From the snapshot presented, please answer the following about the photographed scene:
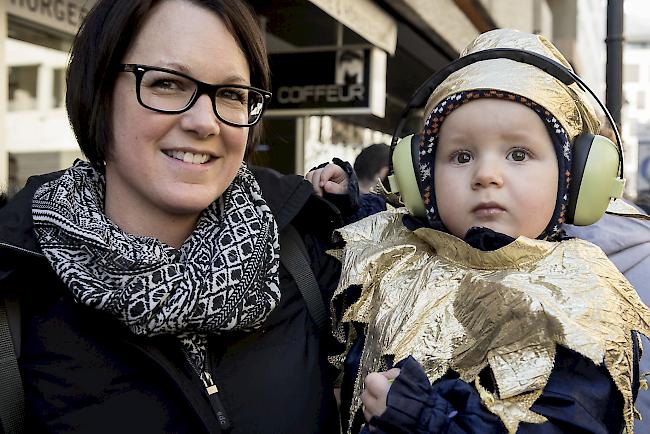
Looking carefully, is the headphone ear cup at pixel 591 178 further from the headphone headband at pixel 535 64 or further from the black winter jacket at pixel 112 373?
the black winter jacket at pixel 112 373

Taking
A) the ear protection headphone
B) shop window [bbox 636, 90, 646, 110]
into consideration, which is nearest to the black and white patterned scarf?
the ear protection headphone

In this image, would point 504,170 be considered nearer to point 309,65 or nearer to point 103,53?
point 103,53

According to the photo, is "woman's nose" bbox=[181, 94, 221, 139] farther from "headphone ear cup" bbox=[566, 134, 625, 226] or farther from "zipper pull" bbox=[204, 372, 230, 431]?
"headphone ear cup" bbox=[566, 134, 625, 226]

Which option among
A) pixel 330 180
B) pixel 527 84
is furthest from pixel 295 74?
pixel 527 84

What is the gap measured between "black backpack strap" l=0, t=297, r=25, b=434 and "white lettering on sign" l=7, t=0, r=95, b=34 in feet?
10.4

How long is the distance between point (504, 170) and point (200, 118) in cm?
74

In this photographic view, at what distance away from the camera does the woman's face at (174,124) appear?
5.45ft

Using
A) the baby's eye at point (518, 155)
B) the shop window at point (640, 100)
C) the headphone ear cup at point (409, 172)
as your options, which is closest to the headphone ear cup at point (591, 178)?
the baby's eye at point (518, 155)

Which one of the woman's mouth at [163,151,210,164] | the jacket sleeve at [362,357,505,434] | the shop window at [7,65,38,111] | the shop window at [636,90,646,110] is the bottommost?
the jacket sleeve at [362,357,505,434]

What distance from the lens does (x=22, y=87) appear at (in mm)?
4879

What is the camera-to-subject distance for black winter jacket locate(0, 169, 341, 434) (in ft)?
5.11

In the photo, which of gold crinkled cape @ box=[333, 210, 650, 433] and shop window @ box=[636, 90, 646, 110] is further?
shop window @ box=[636, 90, 646, 110]

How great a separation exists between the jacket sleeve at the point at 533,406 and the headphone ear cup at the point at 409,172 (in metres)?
0.53

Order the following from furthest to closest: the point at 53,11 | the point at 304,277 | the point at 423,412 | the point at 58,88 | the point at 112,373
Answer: the point at 58,88
the point at 53,11
the point at 304,277
the point at 112,373
the point at 423,412
